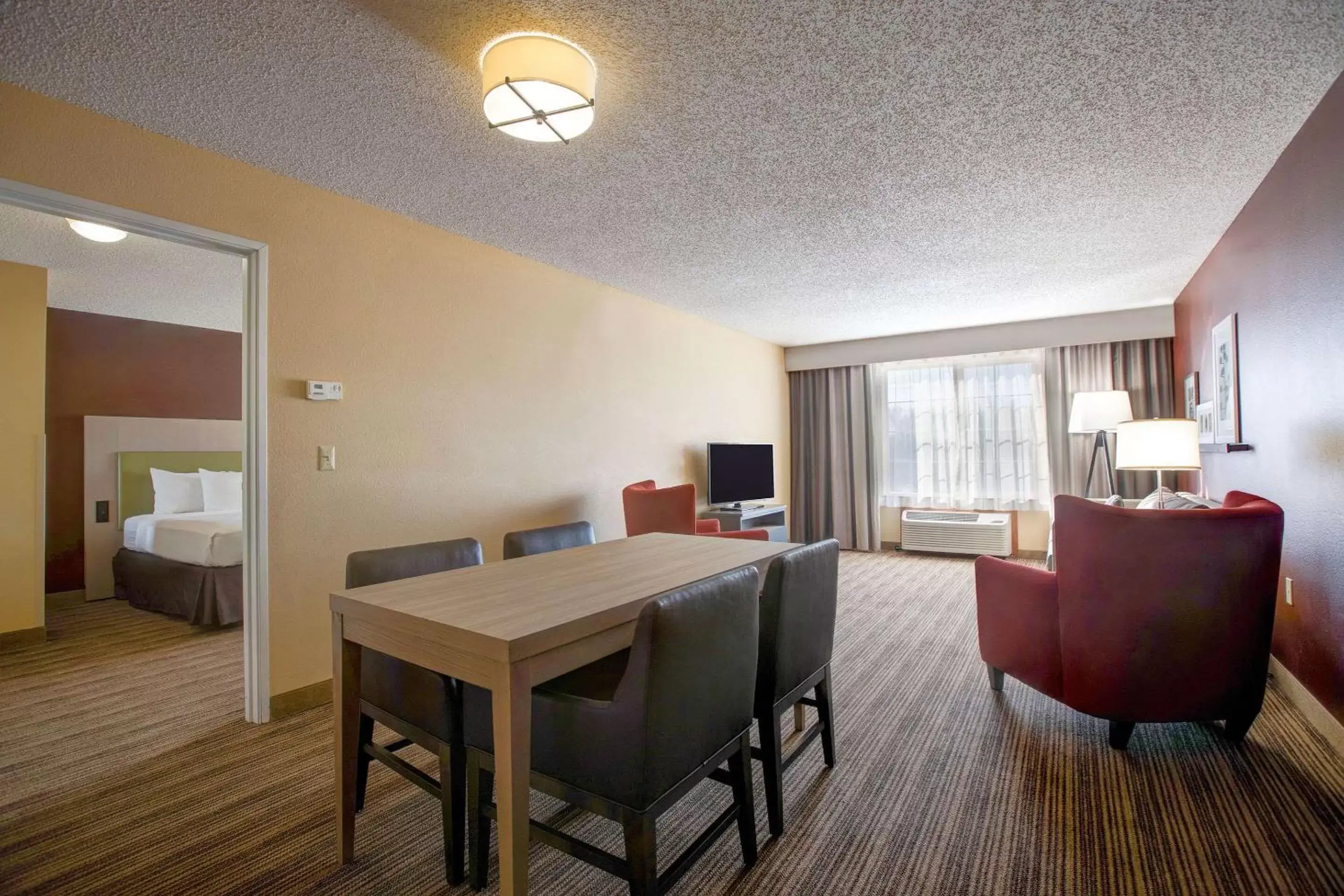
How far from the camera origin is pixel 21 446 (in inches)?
142

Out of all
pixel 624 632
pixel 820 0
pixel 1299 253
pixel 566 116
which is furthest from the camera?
pixel 1299 253

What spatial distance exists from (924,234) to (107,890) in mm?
4129

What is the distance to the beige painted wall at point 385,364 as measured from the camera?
2.30 metres

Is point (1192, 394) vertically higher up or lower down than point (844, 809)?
higher up

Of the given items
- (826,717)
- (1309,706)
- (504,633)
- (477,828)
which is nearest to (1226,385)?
(1309,706)

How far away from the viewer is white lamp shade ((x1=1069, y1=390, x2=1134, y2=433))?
4.73 meters

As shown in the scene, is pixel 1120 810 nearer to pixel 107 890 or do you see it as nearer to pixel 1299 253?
pixel 1299 253

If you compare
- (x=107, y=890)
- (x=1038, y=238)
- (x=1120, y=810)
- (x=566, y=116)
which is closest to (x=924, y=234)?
(x=1038, y=238)

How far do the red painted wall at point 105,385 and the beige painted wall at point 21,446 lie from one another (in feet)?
3.79

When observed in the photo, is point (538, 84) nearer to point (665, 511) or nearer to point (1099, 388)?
point (665, 511)

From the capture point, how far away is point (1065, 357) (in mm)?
5645

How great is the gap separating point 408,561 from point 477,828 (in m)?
0.81

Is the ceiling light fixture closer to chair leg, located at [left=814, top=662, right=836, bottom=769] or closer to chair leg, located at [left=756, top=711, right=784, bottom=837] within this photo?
chair leg, located at [left=756, top=711, right=784, bottom=837]

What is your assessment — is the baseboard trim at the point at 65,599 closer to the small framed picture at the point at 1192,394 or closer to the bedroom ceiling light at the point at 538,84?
the bedroom ceiling light at the point at 538,84
